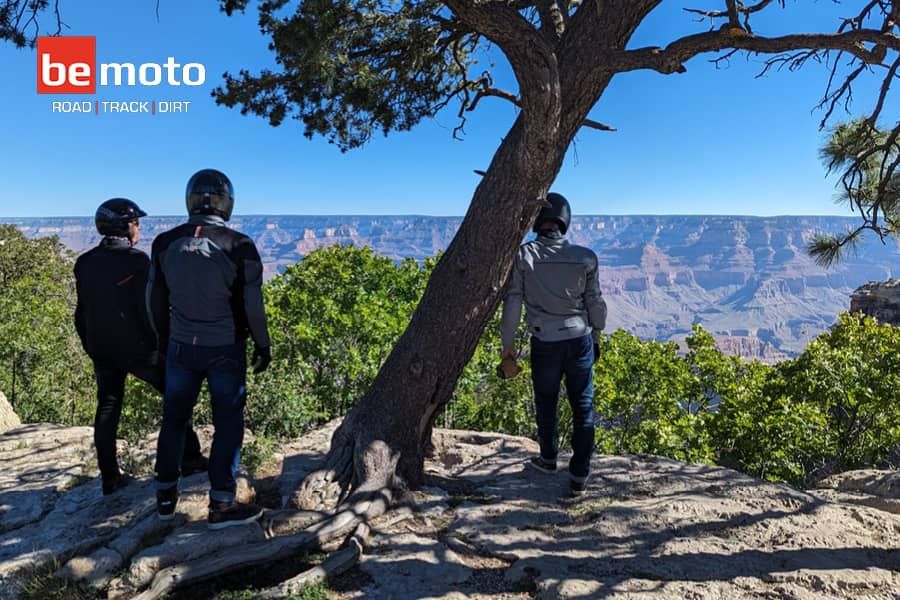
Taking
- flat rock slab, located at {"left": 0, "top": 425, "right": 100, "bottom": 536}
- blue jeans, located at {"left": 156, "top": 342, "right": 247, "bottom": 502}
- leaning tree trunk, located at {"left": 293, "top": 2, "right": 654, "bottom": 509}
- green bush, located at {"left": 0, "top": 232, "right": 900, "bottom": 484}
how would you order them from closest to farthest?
blue jeans, located at {"left": 156, "top": 342, "right": 247, "bottom": 502} → leaning tree trunk, located at {"left": 293, "top": 2, "right": 654, "bottom": 509} → flat rock slab, located at {"left": 0, "top": 425, "right": 100, "bottom": 536} → green bush, located at {"left": 0, "top": 232, "right": 900, "bottom": 484}

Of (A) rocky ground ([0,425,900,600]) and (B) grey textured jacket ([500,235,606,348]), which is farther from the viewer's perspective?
(B) grey textured jacket ([500,235,606,348])

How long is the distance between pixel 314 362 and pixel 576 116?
5085 millimetres

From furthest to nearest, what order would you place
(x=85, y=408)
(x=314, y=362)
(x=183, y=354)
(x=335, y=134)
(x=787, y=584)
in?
1. (x=85, y=408)
2. (x=314, y=362)
3. (x=335, y=134)
4. (x=183, y=354)
5. (x=787, y=584)

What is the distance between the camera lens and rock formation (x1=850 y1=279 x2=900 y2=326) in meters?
27.0

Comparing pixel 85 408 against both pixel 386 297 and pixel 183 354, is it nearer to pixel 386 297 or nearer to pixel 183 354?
pixel 386 297

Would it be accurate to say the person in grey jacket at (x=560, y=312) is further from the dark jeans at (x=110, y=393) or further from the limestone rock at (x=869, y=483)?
the limestone rock at (x=869, y=483)

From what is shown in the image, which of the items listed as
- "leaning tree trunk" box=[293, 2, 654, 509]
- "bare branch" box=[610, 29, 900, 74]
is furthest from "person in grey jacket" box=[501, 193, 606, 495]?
"bare branch" box=[610, 29, 900, 74]

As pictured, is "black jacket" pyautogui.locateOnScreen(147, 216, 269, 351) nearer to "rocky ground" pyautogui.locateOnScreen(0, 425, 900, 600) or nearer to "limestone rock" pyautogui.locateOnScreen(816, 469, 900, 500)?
"rocky ground" pyautogui.locateOnScreen(0, 425, 900, 600)

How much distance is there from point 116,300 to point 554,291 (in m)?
2.99

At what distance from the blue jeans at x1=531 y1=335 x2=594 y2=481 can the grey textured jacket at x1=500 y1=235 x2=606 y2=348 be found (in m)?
0.09

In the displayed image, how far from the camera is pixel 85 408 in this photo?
34.4 feet

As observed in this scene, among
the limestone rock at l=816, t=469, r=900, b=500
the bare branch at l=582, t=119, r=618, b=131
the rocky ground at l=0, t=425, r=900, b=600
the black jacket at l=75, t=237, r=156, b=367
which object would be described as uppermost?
the bare branch at l=582, t=119, r=618, b=131

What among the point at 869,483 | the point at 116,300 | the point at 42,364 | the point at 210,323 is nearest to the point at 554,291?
the point at 210,323

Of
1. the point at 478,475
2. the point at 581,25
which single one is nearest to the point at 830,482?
the point at 478,475
